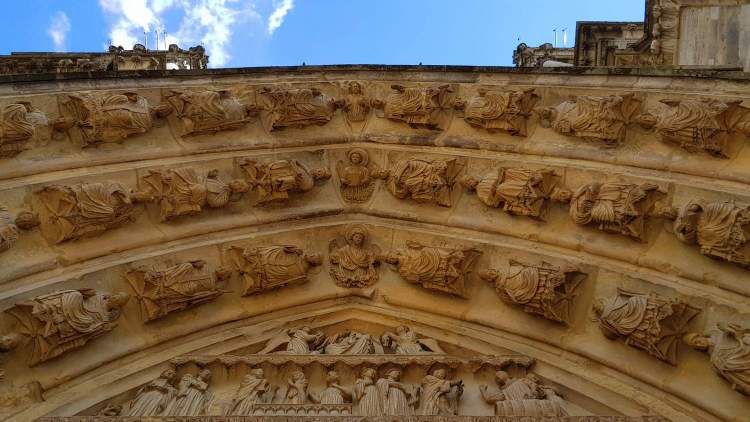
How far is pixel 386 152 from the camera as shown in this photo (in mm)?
9117

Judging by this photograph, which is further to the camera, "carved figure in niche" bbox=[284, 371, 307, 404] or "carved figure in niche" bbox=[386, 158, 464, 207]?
"carved figure in niche" bbox=[386, 158, 464, 207]

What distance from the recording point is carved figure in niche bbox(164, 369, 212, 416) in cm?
655

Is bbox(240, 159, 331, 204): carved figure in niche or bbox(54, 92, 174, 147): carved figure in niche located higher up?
bbox(54, 92, 174, 147): carved figure in niche

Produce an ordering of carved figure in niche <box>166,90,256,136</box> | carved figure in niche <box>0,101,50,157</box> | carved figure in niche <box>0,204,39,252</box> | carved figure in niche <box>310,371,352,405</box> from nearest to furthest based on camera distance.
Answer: carved figure in niche <box>310,371,352,405</box> < carved figure in niche <box>0,204,39,252</box> < carved figure in niche <box>0,101,50,157</box> < carved figure in niche <box>166,90,256,136</box>

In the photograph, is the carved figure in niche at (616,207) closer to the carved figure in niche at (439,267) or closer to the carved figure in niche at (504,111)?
the carved figure in niche at (439,267)

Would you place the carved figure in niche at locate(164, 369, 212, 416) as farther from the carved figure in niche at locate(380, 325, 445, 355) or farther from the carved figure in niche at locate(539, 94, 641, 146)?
the carved figure in niche at locate(539, 94, 641, 146)

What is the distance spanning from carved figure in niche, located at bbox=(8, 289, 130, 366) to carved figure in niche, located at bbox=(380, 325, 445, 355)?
2.40m

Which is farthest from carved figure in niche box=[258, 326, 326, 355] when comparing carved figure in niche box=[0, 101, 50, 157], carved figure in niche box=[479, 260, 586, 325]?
carved figure in niche box=[0, 101, 50, 157]

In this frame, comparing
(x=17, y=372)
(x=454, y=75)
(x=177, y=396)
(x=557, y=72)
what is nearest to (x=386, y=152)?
(x=454, y=75)

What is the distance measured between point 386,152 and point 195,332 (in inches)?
110

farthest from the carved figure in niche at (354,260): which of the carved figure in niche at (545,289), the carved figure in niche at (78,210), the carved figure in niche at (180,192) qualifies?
the carved figure in niche at (78,210)

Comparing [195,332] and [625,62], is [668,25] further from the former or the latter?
[195,332]

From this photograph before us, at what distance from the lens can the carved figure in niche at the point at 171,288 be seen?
741cm

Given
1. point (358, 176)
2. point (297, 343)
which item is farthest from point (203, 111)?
point (297, 343)
